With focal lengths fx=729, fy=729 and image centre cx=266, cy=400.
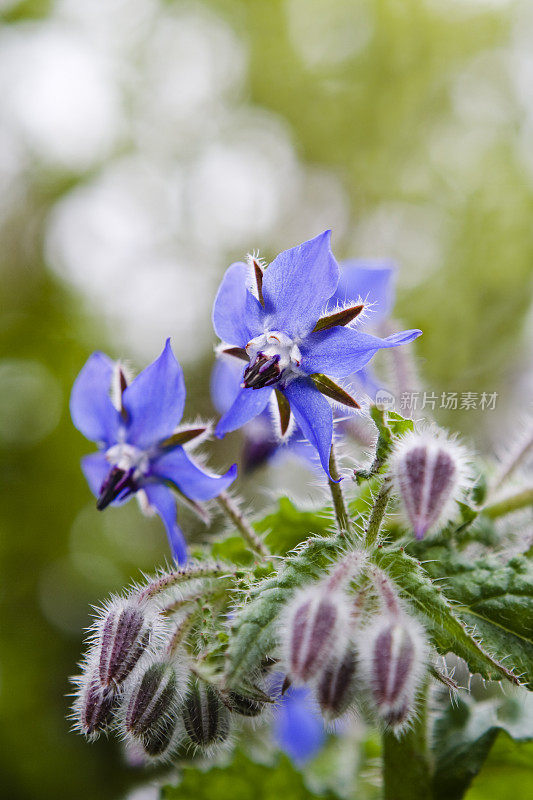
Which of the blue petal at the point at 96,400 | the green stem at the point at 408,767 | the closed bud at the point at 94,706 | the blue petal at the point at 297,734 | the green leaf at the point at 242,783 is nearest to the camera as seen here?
the closed bud at the point at 94,706

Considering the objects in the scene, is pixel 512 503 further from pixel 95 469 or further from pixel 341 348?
pixel 95 469

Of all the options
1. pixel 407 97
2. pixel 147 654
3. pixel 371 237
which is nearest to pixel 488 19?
pixel 407 97

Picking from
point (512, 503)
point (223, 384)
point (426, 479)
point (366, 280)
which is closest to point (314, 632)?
point (426, 479)

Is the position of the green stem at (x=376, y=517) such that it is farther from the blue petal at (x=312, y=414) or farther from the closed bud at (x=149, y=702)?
the closed bud at (x=149, y=702)

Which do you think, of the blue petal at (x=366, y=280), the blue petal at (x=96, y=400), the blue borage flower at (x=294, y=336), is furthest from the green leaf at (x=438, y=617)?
the blue petal at (x=366, y=280)

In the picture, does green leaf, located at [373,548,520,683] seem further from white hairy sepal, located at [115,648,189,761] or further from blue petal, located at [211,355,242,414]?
blue petal, located at [211,355,242,414]

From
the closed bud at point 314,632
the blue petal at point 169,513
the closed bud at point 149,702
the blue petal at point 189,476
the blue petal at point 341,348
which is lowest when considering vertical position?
the closed bud at point 149,702

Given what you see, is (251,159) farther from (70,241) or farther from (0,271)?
(0,271)
